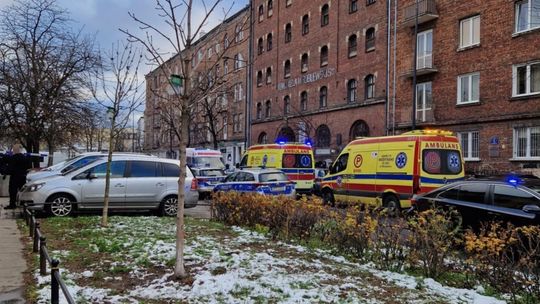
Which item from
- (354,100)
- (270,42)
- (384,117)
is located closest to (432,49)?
(384,117)

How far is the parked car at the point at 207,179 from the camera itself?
22734mm

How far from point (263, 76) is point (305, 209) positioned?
37643mm

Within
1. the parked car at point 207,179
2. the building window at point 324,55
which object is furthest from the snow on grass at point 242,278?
the building window at point 324,55

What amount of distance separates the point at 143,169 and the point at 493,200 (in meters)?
9.11

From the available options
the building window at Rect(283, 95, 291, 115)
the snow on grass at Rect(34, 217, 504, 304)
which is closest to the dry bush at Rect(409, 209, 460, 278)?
the snow on grass at Rect(34, 217, 504, 304)

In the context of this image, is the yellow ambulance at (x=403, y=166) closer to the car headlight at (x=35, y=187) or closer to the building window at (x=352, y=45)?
the car headlight at (x=35, y=187)

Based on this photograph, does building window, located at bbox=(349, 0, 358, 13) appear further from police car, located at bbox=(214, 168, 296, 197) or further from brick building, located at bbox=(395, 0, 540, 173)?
police car, located at bbox=(214, 168, 296, 197)

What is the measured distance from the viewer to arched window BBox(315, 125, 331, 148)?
35625 mm

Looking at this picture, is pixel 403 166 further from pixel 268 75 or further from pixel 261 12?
pixel 261 12

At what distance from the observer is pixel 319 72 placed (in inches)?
1458

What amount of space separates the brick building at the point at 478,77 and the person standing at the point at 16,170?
18722 mm

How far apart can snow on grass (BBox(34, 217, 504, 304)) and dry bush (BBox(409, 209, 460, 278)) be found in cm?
32

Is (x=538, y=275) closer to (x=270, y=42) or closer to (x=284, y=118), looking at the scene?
(x=284, y=118)

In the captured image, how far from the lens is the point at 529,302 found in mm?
Answer: 5461
